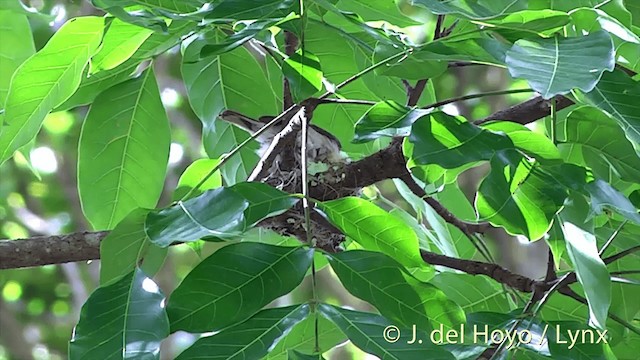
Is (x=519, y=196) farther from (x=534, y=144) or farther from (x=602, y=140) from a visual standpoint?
(x=602, y=140)

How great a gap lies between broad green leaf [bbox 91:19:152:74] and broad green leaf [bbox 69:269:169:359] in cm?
38

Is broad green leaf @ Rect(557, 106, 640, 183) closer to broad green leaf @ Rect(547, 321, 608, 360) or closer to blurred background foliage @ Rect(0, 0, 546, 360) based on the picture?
broad green leaf @ Rect(547, 321, 608, 360)

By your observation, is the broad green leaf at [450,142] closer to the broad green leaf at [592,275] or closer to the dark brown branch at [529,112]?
the broad green leaf at [592,275]

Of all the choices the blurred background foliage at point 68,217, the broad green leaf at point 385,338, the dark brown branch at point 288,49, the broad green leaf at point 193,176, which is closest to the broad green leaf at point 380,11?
the dark brown branch at point 288,49

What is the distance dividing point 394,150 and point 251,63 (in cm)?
30

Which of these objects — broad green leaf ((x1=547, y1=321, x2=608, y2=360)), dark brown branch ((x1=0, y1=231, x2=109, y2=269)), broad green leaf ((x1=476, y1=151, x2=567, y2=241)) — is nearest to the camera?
broad green leaf ((x1=476, y1=151, x2=567, y2=241))

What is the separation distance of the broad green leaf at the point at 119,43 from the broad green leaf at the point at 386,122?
37 centimetres

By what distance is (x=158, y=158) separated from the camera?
138 cm

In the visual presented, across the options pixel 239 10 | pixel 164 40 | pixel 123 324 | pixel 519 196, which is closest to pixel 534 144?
pixel 519 196

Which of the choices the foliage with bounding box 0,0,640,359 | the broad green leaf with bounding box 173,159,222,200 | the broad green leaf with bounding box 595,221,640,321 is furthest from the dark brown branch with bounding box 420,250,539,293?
the broad green leaf with bounding box 173,159,222,200

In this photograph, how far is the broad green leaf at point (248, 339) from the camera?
814 millimetres

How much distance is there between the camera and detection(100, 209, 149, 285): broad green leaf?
3.18 feet

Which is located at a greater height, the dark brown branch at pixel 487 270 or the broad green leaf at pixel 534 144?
the broad green leaf at pixel 534 144

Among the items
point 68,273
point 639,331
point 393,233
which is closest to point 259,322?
point 393,233
